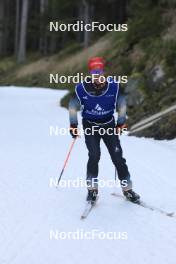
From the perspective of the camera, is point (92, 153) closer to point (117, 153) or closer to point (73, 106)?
point (117, 153)

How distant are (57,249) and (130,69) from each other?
59.1 feet

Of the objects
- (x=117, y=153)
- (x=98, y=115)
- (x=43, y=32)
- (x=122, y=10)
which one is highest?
(x=98, y=115)

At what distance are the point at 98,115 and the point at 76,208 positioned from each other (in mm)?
1387

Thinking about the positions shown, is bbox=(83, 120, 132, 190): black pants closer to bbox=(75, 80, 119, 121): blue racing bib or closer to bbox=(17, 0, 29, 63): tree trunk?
bbox=(75, 80, 119, 121): blue racing bib

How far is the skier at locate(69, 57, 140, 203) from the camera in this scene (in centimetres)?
759

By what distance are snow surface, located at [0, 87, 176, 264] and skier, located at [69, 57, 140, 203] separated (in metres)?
0.48

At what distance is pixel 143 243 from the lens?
6.44 m

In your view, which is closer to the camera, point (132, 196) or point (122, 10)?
point (132, 196)

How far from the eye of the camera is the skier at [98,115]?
759cm

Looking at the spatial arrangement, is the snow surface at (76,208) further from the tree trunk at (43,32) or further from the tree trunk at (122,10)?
the tree trunk at (43,32)

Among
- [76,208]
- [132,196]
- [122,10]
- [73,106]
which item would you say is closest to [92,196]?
[76,208]

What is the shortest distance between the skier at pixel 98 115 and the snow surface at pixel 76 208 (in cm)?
48

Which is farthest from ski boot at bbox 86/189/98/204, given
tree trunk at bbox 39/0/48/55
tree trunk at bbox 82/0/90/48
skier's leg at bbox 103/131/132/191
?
tree trunk at bbox 39/0/48/55

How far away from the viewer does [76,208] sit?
798 cm
